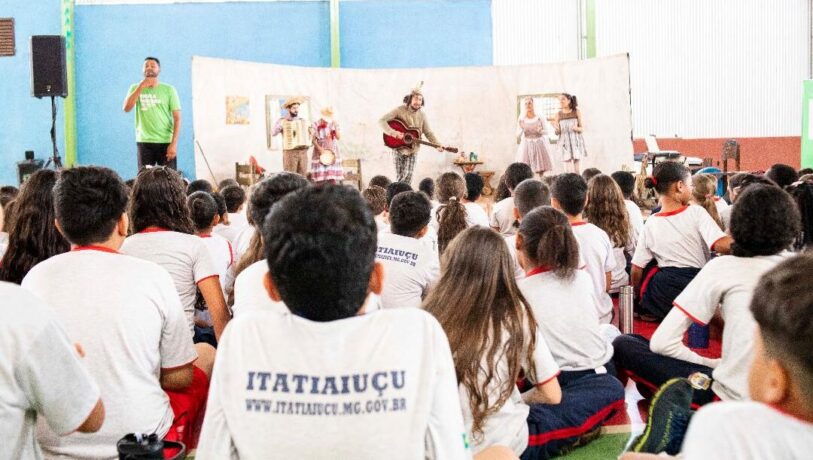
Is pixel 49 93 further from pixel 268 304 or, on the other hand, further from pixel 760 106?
pixel 760 106

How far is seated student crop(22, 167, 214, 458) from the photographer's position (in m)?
2.15

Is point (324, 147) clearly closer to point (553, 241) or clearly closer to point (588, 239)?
point (588, 239)

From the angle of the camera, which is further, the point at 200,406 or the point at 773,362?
the point at 200,406

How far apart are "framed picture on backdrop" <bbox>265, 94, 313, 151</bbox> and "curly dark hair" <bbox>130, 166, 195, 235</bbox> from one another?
790 cm

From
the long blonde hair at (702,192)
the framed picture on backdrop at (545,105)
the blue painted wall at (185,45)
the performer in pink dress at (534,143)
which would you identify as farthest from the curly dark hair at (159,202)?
the blue painted wall at (185,45)

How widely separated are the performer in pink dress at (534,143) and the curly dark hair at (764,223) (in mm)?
8395

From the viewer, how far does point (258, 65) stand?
1102cm

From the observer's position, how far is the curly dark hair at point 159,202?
318 cm

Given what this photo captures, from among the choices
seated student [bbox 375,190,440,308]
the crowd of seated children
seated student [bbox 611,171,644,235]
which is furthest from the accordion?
seated student [bbox 375,190,440,308]

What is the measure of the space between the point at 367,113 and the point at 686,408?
9.48 m

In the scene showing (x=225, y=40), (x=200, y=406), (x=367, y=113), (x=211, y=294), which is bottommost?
(x=200, y=406)

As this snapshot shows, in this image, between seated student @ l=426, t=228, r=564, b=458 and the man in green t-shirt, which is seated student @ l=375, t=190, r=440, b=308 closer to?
seated student @ l=426, t=228, r=564, b=458

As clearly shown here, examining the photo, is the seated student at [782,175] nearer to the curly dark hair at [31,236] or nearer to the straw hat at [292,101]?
the curly dark hair at [31,236]

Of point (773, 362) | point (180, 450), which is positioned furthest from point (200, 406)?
point (773, 362)
